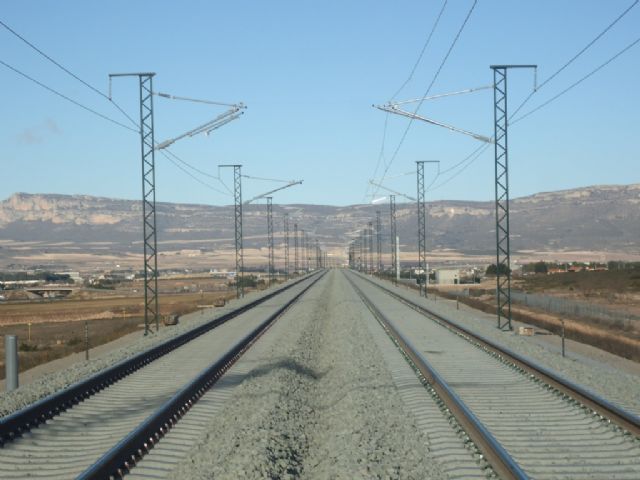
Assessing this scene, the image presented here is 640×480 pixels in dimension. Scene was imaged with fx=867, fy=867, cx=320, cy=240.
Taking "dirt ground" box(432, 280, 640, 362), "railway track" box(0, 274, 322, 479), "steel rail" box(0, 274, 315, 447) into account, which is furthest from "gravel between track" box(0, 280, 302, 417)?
"dirt ground" box(432, 280, 640, 362)

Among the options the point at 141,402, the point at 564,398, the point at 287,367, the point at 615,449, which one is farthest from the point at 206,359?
the point at 615,449

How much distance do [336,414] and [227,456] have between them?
394 cm

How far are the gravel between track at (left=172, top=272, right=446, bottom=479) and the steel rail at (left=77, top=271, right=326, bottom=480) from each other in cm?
74

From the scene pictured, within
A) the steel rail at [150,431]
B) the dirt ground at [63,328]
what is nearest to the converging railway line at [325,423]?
the steel rail at [150,431]

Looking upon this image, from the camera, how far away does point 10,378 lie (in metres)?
19.7

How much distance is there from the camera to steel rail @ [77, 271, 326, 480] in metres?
10.7

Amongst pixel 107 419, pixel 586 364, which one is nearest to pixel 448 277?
pixel 586 364

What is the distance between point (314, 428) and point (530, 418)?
3712 millimetres

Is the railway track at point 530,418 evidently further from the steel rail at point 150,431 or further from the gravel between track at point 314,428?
the steel rail at point 150,431

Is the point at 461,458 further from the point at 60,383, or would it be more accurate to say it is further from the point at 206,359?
the point at 206,359

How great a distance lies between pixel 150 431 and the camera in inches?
520

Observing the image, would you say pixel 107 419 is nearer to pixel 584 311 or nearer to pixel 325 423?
pixel 325 423

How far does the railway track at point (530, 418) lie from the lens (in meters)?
11.2

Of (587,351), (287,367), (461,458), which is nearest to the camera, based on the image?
(461,458)
